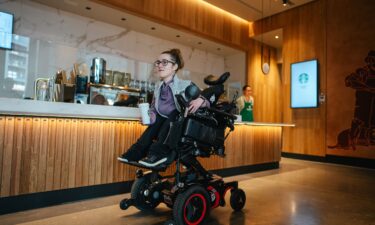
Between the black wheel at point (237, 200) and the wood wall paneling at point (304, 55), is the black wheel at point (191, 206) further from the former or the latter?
the wood wall paneling at point (304, 55)

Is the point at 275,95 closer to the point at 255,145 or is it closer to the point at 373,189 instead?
the point at 255,145

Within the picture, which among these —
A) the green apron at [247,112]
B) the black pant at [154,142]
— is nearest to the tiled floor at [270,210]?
the black pant at [154,142]

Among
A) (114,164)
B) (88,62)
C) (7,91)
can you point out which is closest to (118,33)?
(88,62)

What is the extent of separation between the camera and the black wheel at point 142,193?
2000mm

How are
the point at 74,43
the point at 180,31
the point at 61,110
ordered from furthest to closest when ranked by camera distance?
the point at 180,31 → the point at 74,43 → the point at 61,110

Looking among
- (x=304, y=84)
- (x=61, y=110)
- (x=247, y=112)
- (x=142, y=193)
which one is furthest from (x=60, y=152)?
(x=304, y=84)

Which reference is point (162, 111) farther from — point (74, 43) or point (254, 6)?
point (254, 6)

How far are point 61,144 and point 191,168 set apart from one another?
1.26m

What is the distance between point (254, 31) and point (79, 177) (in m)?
6.14

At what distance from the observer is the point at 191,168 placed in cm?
197

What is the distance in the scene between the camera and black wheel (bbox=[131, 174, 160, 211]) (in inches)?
78.7

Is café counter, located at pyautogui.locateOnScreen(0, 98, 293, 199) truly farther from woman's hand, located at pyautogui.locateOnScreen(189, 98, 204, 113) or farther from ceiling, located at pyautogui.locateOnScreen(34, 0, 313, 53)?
ceiling, located at pyautogui.locateOnScreen(34, 0, 313, 53)

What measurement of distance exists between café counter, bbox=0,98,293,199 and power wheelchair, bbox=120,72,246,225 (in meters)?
0.70

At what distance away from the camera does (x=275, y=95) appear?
788cm
